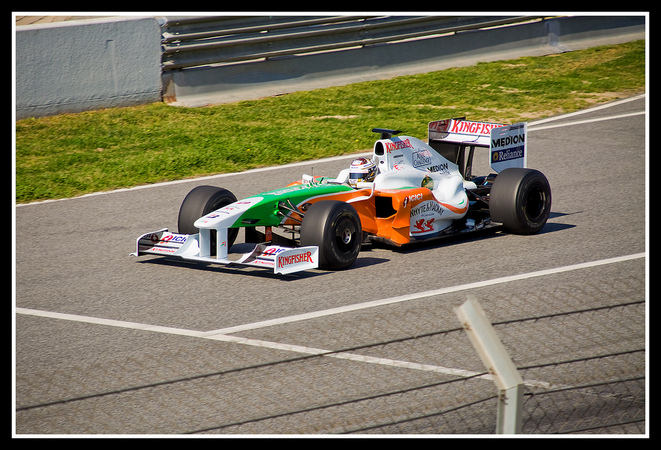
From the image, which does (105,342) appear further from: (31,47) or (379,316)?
(31,47)

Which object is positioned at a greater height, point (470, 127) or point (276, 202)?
point (470, 127)

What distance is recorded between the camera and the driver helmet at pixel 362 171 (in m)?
8.55

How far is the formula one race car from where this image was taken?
297 inches

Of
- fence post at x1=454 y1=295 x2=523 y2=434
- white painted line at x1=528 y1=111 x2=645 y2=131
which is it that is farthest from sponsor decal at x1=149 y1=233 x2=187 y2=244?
white painted line at x1=528 y1=111 x2=645 y2=131

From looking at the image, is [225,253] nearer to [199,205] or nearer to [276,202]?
[276,202]

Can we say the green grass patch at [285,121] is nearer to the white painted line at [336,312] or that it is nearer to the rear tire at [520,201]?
the rear tire at [520,201]

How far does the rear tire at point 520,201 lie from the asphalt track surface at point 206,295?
0.60 feet

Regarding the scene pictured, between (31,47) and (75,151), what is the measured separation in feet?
6.00

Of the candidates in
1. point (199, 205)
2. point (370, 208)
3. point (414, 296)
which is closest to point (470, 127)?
point (370, 208)

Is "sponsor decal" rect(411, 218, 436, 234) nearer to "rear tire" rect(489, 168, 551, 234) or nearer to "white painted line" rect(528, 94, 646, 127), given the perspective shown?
"rear tire" rect(489, 168, 551, 234)

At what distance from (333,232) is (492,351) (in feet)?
14.6

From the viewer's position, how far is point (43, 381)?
5496 mm

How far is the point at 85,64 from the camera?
1313 centimetres

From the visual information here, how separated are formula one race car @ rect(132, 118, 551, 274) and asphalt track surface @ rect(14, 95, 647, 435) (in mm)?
226
